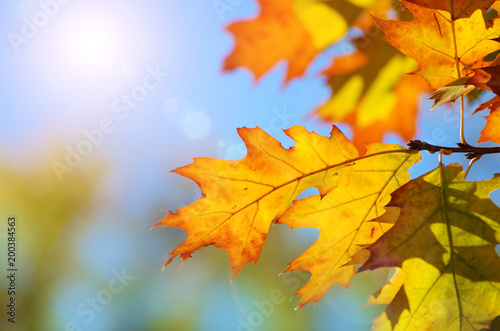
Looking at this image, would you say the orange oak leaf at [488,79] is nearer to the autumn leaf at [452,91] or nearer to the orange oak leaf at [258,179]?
the autumn leaf at [452,91]

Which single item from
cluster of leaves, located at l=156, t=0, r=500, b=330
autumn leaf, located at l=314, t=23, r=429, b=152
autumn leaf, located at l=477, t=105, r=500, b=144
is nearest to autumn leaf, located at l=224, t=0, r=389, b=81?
autumn leaf, located at l=314, t=23, r=429, b=152

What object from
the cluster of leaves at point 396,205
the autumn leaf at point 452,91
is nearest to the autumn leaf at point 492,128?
the cluster of leaves at point 396,205

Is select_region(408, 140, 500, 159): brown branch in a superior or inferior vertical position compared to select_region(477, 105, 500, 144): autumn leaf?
superior

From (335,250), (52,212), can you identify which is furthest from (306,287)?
(52,212)

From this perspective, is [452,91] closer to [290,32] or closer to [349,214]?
[349,214]

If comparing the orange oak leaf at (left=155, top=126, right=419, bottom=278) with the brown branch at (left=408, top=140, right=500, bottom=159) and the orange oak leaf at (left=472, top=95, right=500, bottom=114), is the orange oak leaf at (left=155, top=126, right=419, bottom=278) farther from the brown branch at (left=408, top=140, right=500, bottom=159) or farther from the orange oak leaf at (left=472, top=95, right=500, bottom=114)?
the orange oak leaf at (left=472, top=95, right=500, bottom=114)

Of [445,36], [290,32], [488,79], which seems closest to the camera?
[488,79]

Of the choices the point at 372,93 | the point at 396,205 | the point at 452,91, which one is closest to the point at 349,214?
the point at 396,205
